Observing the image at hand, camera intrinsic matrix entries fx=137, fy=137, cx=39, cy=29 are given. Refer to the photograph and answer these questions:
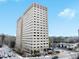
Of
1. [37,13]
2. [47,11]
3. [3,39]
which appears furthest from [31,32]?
[3,39]

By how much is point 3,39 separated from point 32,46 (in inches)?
1806

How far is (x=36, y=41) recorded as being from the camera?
3941cm

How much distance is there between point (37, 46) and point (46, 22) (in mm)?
7959

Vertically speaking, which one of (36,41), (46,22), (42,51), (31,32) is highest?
(46,22)

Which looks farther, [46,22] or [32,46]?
[46,22]

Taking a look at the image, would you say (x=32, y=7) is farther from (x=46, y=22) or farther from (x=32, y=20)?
(x=46, y=22)

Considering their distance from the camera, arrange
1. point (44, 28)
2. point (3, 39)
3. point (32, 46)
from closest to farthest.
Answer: point (32, 46)
point (44, 28)
point (3, 39)

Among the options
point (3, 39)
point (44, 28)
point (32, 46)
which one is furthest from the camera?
point (3, 39)

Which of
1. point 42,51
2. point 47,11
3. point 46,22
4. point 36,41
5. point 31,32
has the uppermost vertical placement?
point 47,11

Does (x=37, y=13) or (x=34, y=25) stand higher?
(x=37, y=13)

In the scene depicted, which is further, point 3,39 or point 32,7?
point 3,39

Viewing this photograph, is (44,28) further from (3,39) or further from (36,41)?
(3,39)

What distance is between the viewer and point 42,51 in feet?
129

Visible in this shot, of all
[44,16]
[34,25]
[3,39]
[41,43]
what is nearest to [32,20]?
[34,25]
